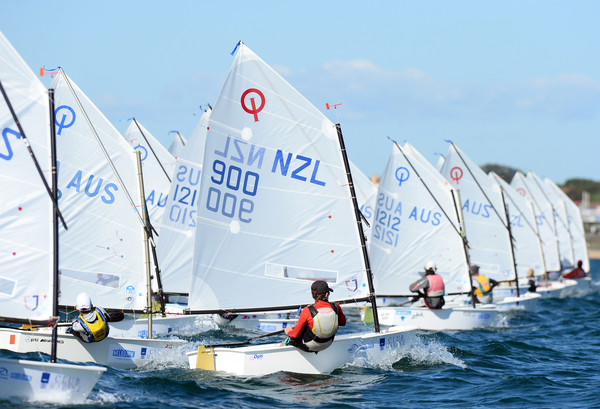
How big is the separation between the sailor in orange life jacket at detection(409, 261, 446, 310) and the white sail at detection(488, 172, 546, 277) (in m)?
12.0

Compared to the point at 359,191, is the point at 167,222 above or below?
below

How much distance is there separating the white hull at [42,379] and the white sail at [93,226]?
549 cm

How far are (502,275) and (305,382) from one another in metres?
15.8

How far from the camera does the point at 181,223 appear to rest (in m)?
17.8

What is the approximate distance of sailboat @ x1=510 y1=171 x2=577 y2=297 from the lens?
99.7 feet

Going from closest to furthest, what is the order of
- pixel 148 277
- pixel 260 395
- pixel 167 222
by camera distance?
1. pixel 260 395
2. pixel 148 277
3. pixel 167 222

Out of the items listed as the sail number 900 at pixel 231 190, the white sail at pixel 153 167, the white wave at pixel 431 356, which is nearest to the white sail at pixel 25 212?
the sail number 900 at pixel 231 190

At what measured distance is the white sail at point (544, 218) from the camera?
3341cm

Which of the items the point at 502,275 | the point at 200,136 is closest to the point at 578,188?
the point at 502,275

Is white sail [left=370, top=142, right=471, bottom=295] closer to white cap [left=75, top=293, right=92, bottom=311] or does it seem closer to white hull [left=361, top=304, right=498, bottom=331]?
white hull [left=361, top=304, right=498, bottom=331]

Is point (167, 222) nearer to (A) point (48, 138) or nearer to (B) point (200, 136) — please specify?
(B) point (200, 136)

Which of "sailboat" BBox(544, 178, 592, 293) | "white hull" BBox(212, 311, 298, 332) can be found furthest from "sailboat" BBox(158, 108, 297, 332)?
"sailboat" BBox(544, 178, 592, 293)

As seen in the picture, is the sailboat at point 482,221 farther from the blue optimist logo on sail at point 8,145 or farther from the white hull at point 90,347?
the blue optimist logo on sail at point 8,145

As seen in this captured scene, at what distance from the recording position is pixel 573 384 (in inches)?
452
